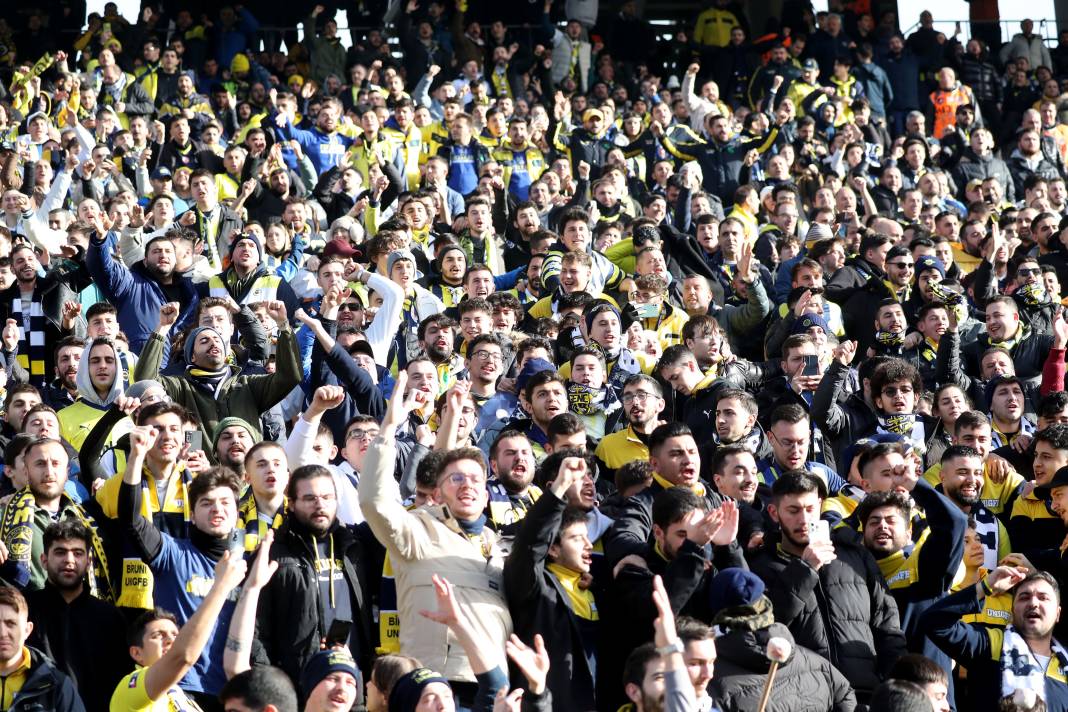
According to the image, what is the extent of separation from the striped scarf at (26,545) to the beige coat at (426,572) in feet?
4.03

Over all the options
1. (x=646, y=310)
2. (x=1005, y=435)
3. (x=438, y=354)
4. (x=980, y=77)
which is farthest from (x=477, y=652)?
(x=980, y=77)

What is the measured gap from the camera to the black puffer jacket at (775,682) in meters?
6.22

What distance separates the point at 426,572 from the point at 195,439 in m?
2.32

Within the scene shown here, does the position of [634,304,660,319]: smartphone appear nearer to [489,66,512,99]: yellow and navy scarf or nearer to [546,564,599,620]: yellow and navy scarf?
[546,564,599,620]: yellow and navy scarf

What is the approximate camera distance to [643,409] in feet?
27.5

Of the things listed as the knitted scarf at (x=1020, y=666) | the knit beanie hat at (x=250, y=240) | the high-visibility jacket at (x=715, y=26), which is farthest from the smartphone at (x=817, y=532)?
the high-visibility jacket at (x=715, y=26)

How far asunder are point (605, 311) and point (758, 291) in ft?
6.04

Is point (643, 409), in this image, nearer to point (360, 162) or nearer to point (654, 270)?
point (654, 270)

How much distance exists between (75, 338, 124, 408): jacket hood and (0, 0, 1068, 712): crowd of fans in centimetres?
2

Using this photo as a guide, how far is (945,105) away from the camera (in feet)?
64.2

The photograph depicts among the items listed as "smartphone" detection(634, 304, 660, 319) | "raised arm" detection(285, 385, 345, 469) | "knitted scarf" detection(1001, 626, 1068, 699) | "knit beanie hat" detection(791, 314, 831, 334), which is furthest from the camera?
"smartphone" detection(634, 304, 660, 319)

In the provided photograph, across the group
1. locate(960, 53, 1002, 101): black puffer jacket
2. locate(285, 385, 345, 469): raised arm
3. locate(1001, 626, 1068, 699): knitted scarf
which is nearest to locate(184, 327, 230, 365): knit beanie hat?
locate(285, 385, 345, 469): raised arm

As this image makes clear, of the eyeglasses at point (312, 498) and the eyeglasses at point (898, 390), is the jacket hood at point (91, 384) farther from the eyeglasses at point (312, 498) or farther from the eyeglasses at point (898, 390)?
the eyeglasses at point (898, 390)

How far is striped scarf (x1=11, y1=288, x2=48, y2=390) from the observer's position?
1023cm
